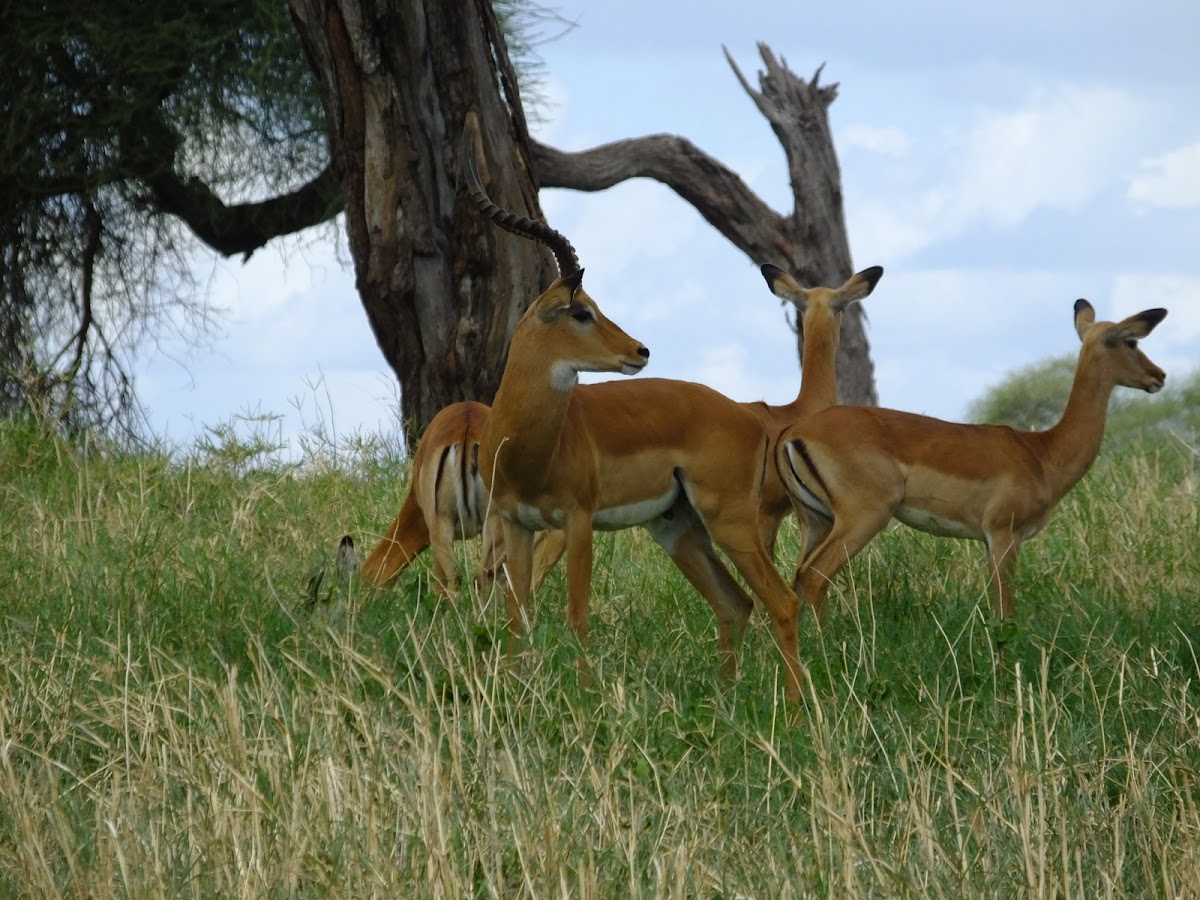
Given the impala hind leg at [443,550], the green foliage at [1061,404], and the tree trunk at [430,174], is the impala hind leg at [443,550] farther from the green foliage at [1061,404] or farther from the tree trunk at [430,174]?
the green foliage at [1061,404]

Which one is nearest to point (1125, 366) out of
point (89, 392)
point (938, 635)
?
point (938, 635)

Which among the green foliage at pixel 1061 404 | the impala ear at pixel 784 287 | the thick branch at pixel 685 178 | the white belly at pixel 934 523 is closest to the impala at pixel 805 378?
the impala ear at pixel 784 287

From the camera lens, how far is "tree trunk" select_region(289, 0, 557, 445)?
27.6ft

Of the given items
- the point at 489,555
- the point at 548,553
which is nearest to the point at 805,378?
the point at 548,553

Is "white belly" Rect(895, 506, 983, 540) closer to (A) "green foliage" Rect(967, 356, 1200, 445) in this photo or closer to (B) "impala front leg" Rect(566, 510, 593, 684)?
(B) "impala front leg" Rect(566, 510, 593, 684)

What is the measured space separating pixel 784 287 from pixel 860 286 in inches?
19.3

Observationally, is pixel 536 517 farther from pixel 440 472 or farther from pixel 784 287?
pixel 784 287

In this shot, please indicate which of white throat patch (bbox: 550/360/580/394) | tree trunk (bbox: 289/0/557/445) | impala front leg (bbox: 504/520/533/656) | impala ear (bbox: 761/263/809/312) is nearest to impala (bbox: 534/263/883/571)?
impala ear (bbox: 761/263/809/312)

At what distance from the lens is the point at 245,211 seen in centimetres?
1222

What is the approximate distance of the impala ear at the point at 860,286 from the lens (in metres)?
7.21

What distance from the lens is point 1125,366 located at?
6.62m

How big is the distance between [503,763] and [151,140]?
29.9 ft

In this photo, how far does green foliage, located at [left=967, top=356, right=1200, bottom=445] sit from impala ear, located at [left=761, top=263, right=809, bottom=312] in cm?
983

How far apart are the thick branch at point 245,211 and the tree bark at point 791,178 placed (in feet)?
5.50
